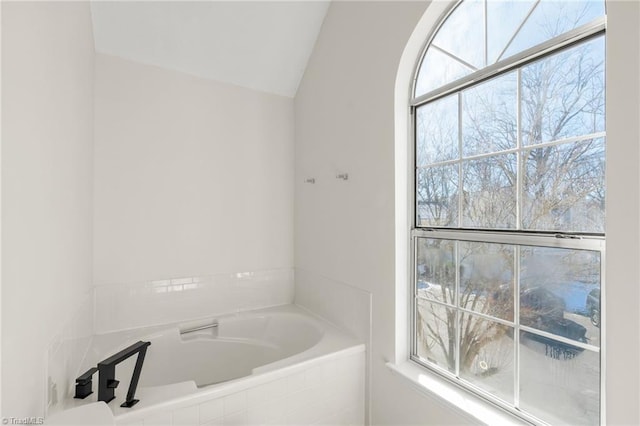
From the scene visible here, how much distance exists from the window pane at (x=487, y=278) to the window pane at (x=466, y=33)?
2.77 ft

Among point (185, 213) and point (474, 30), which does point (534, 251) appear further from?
point (185, 213)

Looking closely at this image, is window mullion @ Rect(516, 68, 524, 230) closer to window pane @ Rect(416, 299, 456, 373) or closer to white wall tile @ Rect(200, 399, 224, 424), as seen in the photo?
window pane @ Rect(416, 299, 456, 373)

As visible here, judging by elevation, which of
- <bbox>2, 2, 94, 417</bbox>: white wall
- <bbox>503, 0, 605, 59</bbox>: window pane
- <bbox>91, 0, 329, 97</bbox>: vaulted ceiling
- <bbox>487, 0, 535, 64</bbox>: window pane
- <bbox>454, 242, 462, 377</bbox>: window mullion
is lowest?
<bbox>454, 242, 462, 377</bbox>: window mullion

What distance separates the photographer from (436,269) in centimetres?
157

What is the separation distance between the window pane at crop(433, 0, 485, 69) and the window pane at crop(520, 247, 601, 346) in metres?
→ 0.90

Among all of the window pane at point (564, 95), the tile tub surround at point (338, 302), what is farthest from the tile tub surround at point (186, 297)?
the window pane at point (564, 95)

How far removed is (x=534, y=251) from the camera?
1.18 meters

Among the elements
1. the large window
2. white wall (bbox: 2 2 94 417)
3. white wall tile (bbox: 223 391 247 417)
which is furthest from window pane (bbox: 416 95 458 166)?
white wall (bbox: 2 2 94 417)

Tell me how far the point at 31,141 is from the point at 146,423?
1.13m

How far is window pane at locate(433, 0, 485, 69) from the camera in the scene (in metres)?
1.40

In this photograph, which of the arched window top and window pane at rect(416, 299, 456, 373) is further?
window pane at rect(416, 299, 456, 373)

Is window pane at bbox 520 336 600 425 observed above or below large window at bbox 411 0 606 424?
below

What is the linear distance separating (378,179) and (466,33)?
817mm

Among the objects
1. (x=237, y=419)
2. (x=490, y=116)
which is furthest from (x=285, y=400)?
(x=490, y=116)
